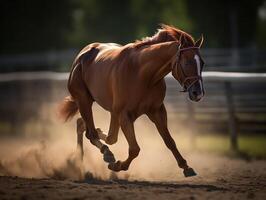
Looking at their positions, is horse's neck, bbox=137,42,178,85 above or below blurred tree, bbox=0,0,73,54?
below

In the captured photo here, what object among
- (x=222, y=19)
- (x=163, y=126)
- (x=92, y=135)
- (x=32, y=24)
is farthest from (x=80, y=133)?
(x=32, y=24)

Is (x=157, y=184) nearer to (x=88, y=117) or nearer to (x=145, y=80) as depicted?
(x=145, y=80)

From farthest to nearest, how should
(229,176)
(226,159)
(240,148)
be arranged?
(240,148) < (226,159) < (229,176)

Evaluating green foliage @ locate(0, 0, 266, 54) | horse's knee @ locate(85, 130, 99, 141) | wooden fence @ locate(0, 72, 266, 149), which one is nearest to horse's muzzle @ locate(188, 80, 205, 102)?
horse's knee @ locate(85, 130, 99, 141)

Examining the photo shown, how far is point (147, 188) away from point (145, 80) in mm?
1458

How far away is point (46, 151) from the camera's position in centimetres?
1095

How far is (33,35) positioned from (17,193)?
30.2m

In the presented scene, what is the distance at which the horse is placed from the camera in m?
8.15

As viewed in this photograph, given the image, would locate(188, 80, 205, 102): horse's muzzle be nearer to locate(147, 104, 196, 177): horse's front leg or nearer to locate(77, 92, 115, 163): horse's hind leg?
locate(147, 104, 196, 177): horse's front leg

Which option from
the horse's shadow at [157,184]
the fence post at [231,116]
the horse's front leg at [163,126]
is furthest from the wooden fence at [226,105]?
the horse's shadow at [157,184]

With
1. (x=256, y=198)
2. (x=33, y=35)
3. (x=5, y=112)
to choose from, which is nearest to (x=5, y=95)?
(x=5, y=112)

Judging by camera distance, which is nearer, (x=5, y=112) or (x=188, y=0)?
(x=5, y=112)

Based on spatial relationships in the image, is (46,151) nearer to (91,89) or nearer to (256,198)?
(91,89)

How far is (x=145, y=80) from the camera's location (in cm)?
870
